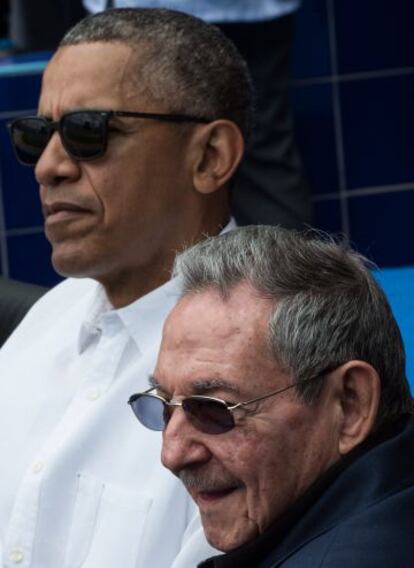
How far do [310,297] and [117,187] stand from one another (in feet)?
2.75

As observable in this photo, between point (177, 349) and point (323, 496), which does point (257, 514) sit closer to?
point (323, 496)

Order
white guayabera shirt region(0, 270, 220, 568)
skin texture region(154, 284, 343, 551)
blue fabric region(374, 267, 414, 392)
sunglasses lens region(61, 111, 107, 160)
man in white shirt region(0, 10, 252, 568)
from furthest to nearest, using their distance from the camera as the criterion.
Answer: blue fabric region(374, 267, 414, 392), sunglasses lens region(61, 111, 107, 160), man in white shirt region(0, 10, 252, 568), white guayabera shirt region(0, 270, 220, 568), skin texture region(154, 284, 343, 551)

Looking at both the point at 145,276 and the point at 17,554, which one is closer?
the point at 17,554

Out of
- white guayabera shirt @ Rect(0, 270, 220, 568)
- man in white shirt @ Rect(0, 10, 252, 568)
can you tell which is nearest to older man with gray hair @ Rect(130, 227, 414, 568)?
white guayabera shirt @ Rect(0, 270, 220, 568)

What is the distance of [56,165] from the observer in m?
3.20

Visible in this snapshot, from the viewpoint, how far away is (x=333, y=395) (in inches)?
94.5

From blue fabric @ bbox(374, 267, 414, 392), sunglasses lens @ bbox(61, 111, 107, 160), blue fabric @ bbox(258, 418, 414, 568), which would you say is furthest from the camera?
blue fabric @ bbox(374, 267, 414, 392)

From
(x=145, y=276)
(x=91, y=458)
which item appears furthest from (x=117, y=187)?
(x=91, y=458)

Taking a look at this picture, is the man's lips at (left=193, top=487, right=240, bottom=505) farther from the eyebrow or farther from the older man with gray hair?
the eyebrow

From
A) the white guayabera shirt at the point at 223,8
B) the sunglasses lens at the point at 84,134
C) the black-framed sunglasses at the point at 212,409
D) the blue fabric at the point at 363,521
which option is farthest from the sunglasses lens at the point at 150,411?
the white guayabera shirt at the point at 223,8

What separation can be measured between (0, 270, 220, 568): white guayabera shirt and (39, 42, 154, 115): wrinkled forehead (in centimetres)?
36

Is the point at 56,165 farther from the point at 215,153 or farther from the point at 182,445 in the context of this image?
the point at 182,445

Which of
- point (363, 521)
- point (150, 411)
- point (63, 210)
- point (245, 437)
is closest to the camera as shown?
point (363, 521)

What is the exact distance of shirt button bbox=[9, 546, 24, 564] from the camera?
3.03 m
